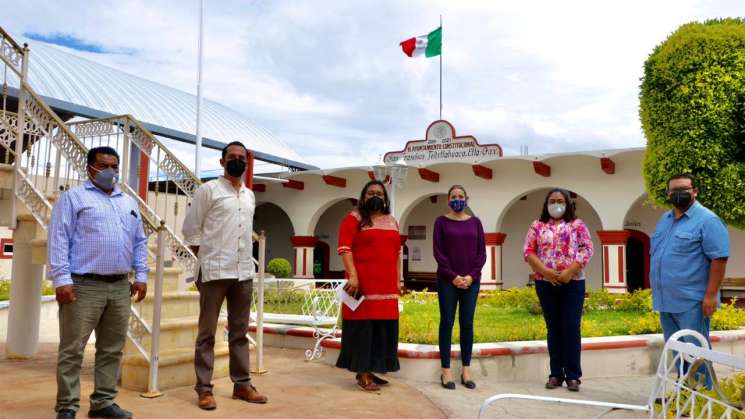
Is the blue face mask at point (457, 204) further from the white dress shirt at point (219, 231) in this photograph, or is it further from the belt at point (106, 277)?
the belt at point (106, 277)

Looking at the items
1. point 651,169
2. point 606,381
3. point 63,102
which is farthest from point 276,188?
point 606,381

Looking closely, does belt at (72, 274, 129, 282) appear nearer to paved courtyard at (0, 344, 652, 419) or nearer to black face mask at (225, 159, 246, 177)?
paved courtyard at (0, 344, 652, 419)

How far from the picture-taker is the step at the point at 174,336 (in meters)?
4.41

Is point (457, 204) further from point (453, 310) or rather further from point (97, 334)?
point (97, 334)

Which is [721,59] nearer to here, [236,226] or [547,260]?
[547,260]

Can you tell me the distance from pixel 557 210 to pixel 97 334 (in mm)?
3469

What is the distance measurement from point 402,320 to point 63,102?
13093mm

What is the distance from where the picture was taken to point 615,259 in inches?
559

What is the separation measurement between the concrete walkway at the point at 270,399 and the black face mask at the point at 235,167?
1.52 m

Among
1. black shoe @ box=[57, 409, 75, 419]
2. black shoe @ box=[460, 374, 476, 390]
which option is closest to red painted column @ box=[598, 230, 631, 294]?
black shoe @ box=[460, 374, 476, 390]

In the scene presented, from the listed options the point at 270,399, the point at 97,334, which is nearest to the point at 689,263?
the point at 270,399

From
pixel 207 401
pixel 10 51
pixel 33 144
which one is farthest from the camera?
pixel 33 144

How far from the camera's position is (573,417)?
159 inches

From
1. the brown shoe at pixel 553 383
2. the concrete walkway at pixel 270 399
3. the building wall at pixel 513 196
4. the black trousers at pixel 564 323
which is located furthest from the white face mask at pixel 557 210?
the building wall at pixel 513 196
